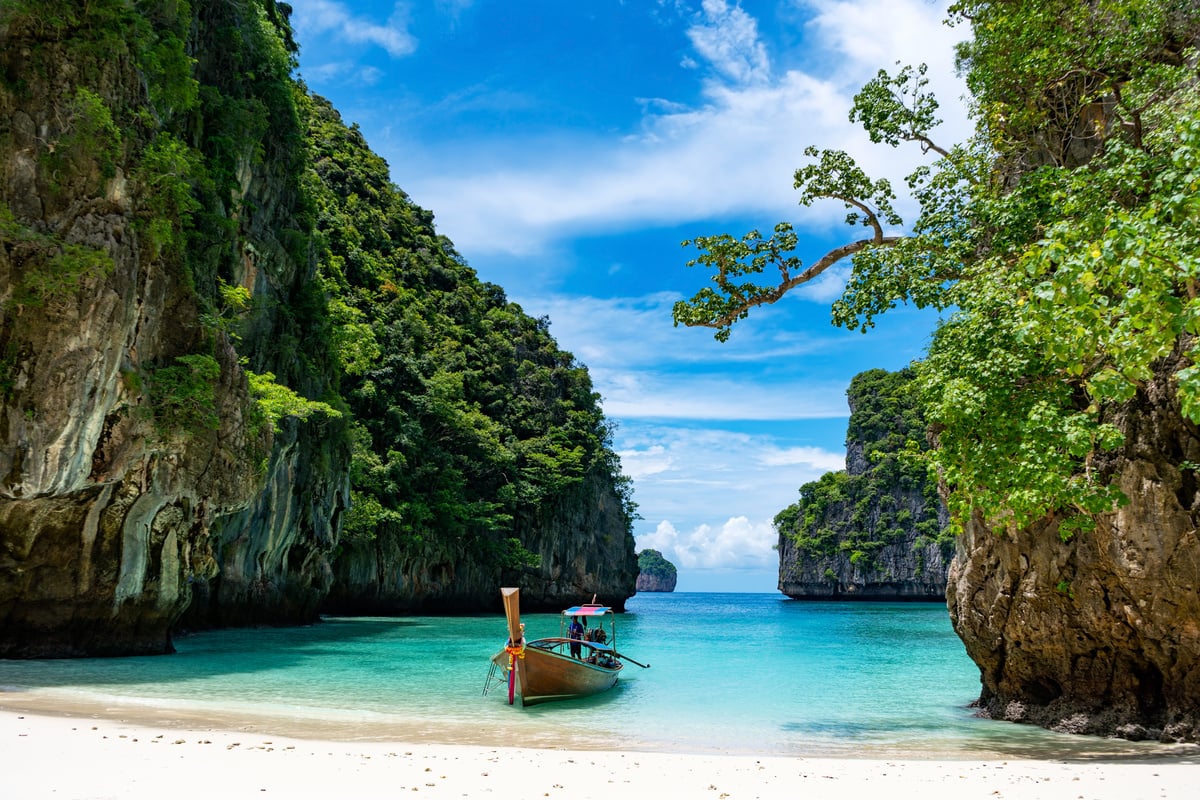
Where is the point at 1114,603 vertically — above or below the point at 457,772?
above

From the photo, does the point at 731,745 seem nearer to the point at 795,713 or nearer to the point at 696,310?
the point at 795,713

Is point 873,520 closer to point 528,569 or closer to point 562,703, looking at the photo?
point 528,569

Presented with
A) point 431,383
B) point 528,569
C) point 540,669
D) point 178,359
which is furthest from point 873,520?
point 178,359

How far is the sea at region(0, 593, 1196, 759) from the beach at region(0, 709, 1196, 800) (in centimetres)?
139

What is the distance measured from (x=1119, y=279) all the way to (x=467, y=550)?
42.4 m

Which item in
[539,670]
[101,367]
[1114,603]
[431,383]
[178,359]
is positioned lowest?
[539,670]

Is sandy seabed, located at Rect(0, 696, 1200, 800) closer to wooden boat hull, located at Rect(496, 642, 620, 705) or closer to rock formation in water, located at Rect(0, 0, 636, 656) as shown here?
wooden boat hull, located at Rect(496, 642, 620, 705)

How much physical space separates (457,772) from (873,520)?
7677 cm

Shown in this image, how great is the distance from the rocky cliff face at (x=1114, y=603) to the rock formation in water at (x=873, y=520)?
60.8 metres

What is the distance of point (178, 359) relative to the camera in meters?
15.4

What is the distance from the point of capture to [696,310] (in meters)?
10.8

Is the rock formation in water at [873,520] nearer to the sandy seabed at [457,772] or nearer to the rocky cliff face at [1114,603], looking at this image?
the rocky cliff face at [1114,603]

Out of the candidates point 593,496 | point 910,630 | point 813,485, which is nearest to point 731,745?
point 910,630

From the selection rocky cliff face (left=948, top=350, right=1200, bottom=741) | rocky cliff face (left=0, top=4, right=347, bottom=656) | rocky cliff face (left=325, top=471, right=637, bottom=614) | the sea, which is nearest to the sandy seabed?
the sea
